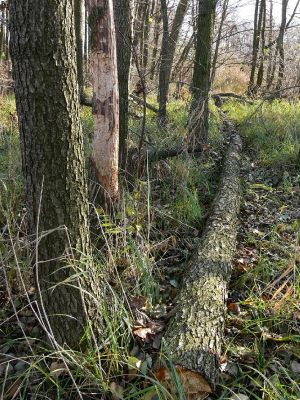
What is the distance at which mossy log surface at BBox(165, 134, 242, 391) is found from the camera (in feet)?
5.95

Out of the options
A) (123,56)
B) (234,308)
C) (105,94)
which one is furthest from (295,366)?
(123,56)

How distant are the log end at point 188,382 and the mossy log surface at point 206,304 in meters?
0.02

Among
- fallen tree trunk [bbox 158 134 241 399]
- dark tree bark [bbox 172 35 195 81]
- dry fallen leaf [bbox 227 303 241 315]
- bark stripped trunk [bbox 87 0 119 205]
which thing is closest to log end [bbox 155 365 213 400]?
fallen tree trunk [bbox 158 134 241 399]

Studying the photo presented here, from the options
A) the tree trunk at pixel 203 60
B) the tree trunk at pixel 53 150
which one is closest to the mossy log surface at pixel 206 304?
the tree trunk at pixel 53 150

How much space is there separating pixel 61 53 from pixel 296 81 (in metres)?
9.58

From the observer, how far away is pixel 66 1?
1.58 metres

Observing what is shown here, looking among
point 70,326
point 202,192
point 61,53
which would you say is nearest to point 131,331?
point 70,326

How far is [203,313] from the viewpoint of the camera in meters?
2.10

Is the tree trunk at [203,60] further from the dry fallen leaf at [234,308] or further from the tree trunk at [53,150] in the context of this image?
the tree trunk at [53,150]

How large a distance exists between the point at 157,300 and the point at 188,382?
0.81 meters

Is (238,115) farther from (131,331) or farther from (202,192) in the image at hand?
(131,331)

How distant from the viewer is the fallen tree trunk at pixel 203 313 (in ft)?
5.69

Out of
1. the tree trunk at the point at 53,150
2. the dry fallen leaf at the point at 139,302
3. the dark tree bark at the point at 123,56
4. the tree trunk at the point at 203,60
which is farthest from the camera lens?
the tree trunk at the point at 203,60

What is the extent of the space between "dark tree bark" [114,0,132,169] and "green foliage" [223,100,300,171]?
7.53ft
